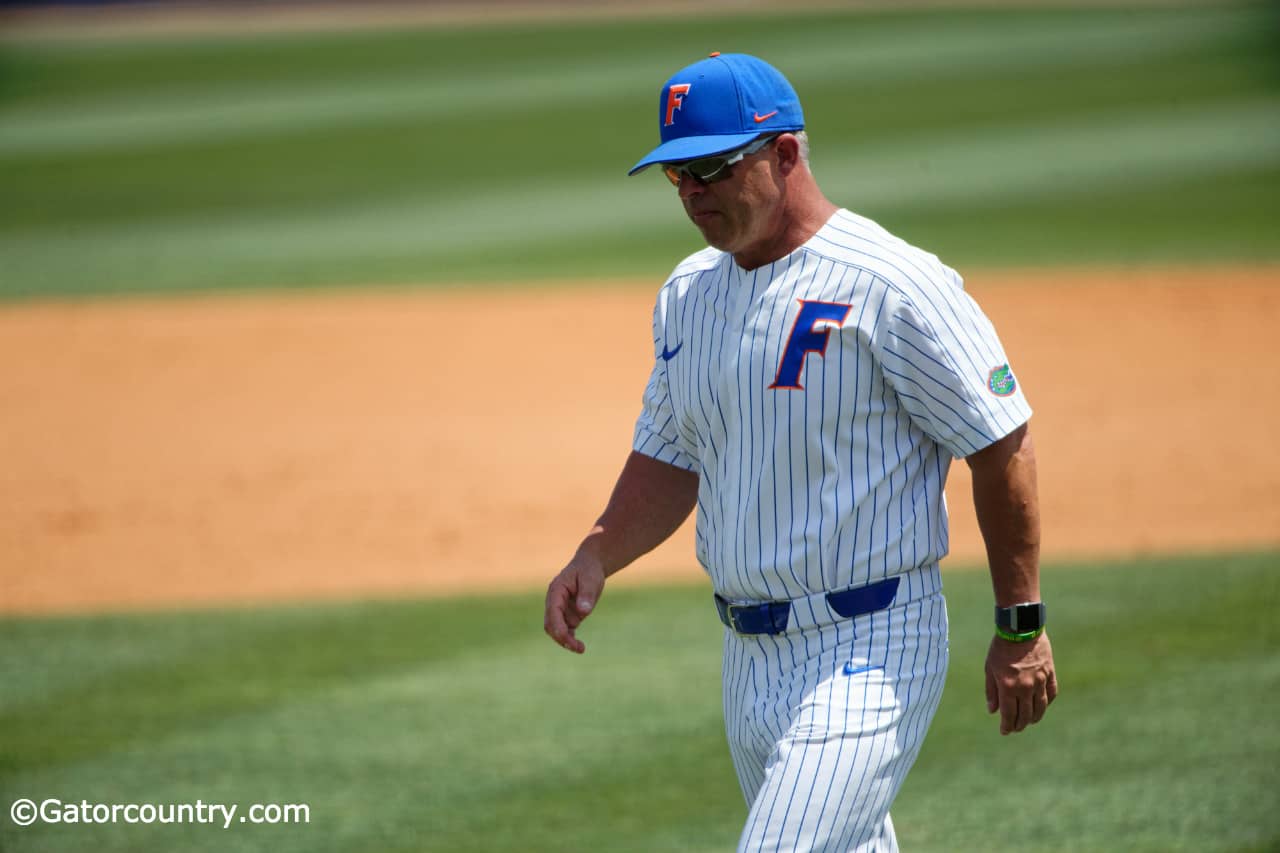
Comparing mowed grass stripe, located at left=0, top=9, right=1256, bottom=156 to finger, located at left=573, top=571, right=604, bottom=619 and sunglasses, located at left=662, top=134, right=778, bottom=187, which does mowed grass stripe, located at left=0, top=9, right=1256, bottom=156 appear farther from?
sunglasses, located at left=662, top=134, right=778, bottom=187

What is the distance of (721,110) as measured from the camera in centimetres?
314

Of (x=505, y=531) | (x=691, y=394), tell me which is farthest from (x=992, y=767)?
(x=505, y=531)

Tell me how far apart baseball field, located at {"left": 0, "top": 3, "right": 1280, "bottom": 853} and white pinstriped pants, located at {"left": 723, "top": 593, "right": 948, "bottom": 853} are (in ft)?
5.53

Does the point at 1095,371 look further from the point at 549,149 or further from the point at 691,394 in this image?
the point at 549,149

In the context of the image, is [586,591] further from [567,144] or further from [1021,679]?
[567,144]

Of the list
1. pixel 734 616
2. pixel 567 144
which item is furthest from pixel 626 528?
pixel 567 144

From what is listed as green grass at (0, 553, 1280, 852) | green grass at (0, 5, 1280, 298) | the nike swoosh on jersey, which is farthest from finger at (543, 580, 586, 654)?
green grass at (0, 5, 1280, 298)

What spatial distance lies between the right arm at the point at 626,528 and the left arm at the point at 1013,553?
2.43 ft

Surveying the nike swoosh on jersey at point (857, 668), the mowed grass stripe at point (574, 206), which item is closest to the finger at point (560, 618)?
the nike swoosh on jersey at point (857, 668)

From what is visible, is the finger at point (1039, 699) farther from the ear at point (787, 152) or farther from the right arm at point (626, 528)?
the ear at point (787, 152)

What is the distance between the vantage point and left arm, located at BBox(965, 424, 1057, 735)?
314cm

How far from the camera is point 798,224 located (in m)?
3.25

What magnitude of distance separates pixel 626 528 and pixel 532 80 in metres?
24.1

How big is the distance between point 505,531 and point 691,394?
5396 millimetres
